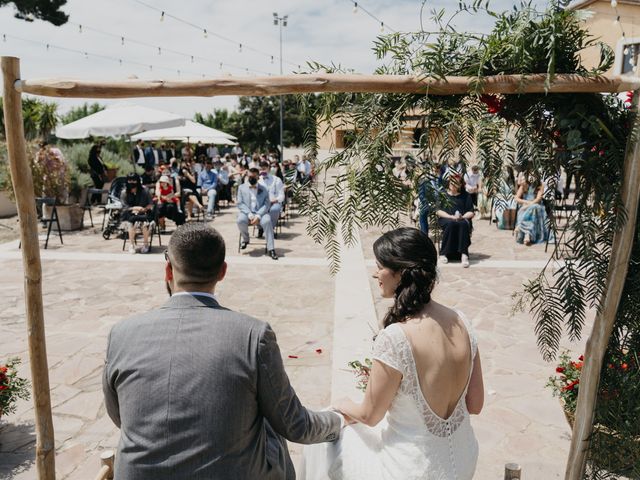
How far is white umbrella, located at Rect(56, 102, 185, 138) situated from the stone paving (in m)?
2.31

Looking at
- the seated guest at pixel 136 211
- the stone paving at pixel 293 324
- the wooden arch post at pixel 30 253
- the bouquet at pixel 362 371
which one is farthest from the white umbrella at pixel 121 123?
the bouquet at pixel 362 371

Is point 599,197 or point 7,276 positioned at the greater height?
point 599,197

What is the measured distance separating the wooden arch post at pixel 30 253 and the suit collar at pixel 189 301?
3.12ft

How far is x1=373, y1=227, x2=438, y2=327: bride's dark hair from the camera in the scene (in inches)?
90.1

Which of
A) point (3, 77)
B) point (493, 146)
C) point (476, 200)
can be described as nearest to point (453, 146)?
point (493, 146)

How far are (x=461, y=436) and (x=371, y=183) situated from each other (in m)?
1.19

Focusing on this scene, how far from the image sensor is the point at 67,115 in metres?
30.5

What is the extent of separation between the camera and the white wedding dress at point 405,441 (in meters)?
2.21

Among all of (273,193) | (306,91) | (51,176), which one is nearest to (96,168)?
(51,176)

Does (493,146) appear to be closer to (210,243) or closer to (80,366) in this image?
(210,243)

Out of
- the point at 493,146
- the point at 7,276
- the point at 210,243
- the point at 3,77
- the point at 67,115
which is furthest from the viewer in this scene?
the point at 67,115

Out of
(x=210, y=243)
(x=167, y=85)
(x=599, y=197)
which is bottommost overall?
(x=210, y=243)

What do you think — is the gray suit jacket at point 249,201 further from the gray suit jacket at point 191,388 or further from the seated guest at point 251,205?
the gray suit jacket at point 191,388

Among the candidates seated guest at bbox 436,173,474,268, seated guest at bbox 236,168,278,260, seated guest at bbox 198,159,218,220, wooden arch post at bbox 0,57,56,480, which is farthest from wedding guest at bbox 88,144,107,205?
wooden arch post at bbox 0,57,56,480
